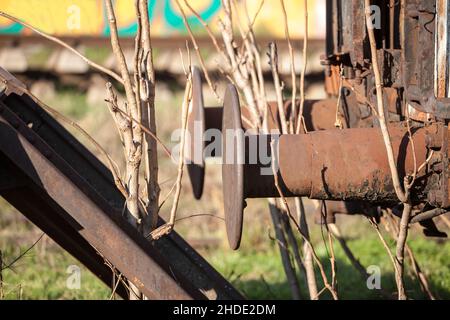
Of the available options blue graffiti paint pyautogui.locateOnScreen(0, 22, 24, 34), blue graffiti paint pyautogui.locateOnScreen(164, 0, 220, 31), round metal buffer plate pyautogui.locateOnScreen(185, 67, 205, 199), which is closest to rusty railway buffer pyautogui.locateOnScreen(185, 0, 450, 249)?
round metal buffer plate pyautogui.locateOnScreen(185, 67, 205, 199)

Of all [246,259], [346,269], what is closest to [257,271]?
[246,259]

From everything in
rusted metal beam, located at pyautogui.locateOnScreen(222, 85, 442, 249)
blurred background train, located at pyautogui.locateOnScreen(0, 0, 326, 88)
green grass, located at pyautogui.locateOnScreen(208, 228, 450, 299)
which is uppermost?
rusted metal beam, located at pyautogui.locateOnScreen(222, 85, 442, 249)

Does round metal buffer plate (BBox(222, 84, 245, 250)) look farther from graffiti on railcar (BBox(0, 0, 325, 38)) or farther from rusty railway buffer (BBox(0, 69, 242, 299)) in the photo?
graffiti on railcar (BBox(0, 0, 325, 38))

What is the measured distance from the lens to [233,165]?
3.14 metres

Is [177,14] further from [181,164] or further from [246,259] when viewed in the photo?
[181,164]

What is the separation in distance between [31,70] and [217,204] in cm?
714

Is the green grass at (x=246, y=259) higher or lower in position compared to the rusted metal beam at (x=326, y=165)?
lower

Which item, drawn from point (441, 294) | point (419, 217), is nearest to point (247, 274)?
point (441, 294)

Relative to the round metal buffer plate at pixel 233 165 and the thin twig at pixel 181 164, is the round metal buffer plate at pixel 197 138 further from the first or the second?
the thin twig at pixel 181 164

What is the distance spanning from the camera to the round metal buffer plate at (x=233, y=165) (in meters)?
3.08

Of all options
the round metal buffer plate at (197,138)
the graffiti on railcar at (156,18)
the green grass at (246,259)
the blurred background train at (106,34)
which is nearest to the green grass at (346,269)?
the green grass at (246,259)

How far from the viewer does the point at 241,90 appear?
185 inches

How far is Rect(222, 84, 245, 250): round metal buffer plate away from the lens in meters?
3.08

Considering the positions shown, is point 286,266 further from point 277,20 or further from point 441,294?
point 277,20
